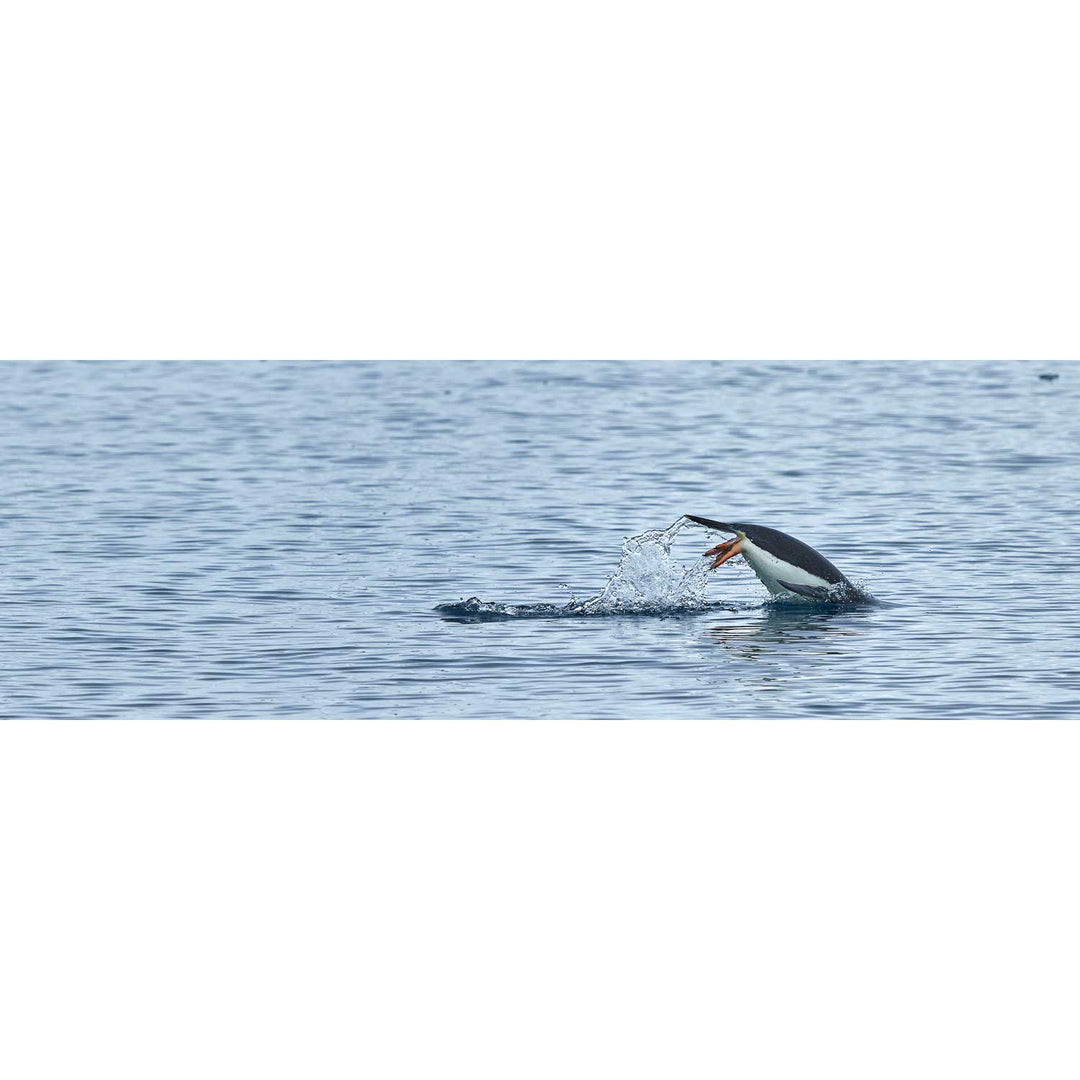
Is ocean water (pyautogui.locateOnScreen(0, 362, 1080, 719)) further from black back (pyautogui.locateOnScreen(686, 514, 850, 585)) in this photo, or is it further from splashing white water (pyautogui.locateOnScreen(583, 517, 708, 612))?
black back (pyautogui.locateOnScreen(686, 514, 850, 585))

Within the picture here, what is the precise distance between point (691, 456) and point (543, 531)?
21.4 feet

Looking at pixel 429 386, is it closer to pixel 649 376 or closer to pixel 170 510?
pixel 649 376

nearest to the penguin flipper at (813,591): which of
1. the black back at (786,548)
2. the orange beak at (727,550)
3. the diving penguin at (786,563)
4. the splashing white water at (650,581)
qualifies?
the diving penguin at (786,563)

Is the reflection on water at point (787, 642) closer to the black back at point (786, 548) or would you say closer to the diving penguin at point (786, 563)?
the diving penguin at point (786, 563)

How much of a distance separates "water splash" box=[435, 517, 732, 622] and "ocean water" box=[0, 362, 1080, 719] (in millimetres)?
33

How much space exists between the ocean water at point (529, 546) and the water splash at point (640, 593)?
33 millimetres

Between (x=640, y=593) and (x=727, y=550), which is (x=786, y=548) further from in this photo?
(x=640, y=593)

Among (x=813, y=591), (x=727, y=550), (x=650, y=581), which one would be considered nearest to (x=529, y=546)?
(x=650, y=581)

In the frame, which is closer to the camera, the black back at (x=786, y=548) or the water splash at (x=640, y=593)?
the water splash at (x=640, y=593)

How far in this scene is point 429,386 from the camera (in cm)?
4275

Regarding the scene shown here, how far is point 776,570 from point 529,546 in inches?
155

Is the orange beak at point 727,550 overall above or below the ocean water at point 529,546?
above

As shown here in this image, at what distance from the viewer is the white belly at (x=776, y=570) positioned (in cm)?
2283

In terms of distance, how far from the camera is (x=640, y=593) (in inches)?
896
